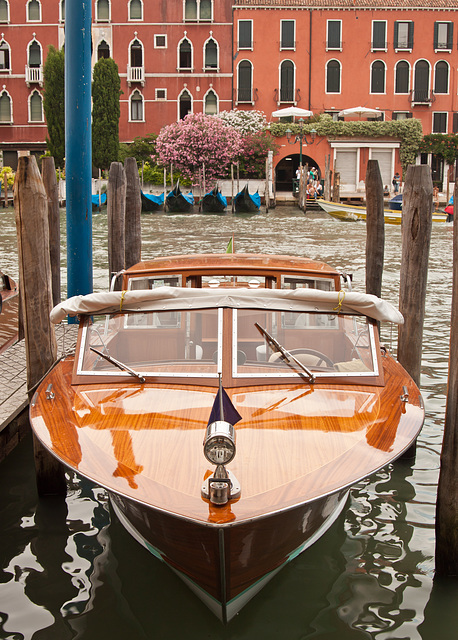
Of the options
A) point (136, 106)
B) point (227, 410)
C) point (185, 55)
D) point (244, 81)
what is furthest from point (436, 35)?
point (227, 410)

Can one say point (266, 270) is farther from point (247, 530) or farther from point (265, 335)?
point (247, 530)

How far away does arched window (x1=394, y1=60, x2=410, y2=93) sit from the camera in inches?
1324

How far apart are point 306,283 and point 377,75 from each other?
31251mm

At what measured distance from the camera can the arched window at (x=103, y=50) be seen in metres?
34.2

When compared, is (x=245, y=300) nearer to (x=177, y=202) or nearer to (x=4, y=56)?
(x=177, y=202)

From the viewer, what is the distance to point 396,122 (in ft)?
107

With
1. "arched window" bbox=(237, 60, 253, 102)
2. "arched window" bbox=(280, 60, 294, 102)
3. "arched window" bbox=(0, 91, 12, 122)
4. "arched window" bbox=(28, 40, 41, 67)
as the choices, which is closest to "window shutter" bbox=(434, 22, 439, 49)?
"arched window" bbox=(280, 60, 294, 102)

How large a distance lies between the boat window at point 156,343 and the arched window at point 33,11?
33999mm

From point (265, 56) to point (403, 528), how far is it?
105ft

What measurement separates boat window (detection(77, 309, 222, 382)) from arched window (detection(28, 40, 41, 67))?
110ft

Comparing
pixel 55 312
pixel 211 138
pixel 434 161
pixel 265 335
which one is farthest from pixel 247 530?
pixel 434 161

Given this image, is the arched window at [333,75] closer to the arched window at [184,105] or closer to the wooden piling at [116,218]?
the arched window at [184,105]

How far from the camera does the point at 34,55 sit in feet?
114

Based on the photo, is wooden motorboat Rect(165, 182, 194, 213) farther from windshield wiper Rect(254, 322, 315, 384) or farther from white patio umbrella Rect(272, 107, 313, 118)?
windshield wiper Rect(254, 322, 315, 384)
